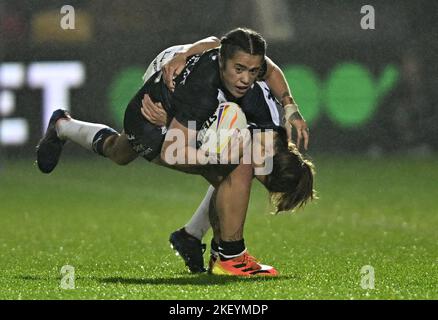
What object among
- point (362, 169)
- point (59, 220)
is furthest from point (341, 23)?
point (59, 220)

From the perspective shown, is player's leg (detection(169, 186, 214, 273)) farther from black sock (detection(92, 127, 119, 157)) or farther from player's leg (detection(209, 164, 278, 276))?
black sock (detection(92, 127, 119, 157))

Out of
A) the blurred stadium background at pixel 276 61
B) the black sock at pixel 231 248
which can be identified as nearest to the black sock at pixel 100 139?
the black sock at pixel 231 248

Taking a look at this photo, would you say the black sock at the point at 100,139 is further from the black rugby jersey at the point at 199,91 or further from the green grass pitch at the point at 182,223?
the black rugby jersey at the point at 199,91

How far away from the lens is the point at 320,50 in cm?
1594

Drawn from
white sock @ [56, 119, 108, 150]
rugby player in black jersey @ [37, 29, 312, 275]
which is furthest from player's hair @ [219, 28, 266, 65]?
white sock @ [56, 119, 108, 150]

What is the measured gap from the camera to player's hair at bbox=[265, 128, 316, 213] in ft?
22.4

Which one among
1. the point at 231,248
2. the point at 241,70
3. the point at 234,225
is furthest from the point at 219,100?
the point at 231,248

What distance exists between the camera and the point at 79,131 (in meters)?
7.93

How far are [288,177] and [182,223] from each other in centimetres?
330

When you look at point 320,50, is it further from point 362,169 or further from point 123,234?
point 123,234

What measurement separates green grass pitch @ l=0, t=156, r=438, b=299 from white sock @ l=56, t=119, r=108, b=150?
2.46ft

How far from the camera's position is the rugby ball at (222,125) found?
6.48 metres

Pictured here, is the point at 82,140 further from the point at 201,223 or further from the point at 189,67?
the point at 189,67

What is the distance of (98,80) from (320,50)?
291cm
